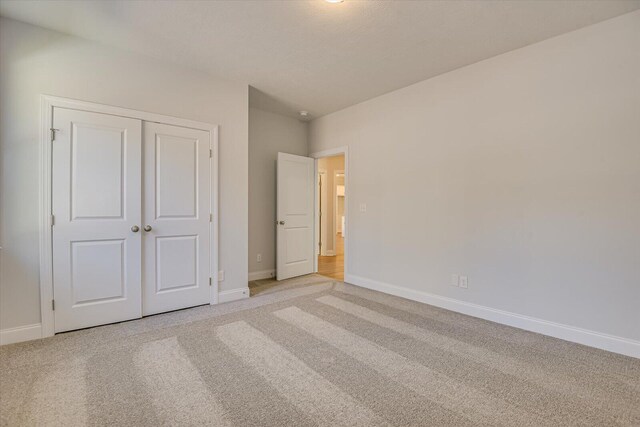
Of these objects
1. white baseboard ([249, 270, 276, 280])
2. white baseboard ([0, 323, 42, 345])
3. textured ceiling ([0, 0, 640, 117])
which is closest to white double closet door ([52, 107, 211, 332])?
white baseboard ([0, 323, 42, 345])

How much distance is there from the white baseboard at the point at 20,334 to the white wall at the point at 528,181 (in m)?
3.61

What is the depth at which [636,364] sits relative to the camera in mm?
2094

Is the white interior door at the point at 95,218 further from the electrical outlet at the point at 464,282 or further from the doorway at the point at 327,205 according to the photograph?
the doorway at the point at 327,205

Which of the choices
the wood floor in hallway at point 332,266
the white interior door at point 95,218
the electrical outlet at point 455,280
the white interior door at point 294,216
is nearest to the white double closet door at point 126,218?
the white interior door at point 95,218

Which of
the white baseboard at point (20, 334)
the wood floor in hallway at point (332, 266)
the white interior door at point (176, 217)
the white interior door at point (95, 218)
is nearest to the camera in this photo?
the white baseboard at point (20, 334)

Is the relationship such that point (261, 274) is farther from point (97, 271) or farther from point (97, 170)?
point (97, 170)

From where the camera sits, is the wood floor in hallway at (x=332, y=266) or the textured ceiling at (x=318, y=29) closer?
the textured ceiling at (x=318, y=29)

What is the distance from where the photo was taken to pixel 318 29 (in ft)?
8.17

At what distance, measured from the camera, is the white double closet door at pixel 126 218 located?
8.46 ft

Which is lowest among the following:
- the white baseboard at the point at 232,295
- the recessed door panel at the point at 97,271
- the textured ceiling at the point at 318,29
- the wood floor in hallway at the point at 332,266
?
the wood floor in hallway at the point at 332,266

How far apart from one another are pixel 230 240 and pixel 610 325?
3.69 m

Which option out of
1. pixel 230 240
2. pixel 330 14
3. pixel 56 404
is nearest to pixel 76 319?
pixel 56 404

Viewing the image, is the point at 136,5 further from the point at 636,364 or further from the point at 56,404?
the point at 636,364

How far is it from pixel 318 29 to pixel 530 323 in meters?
3.29
